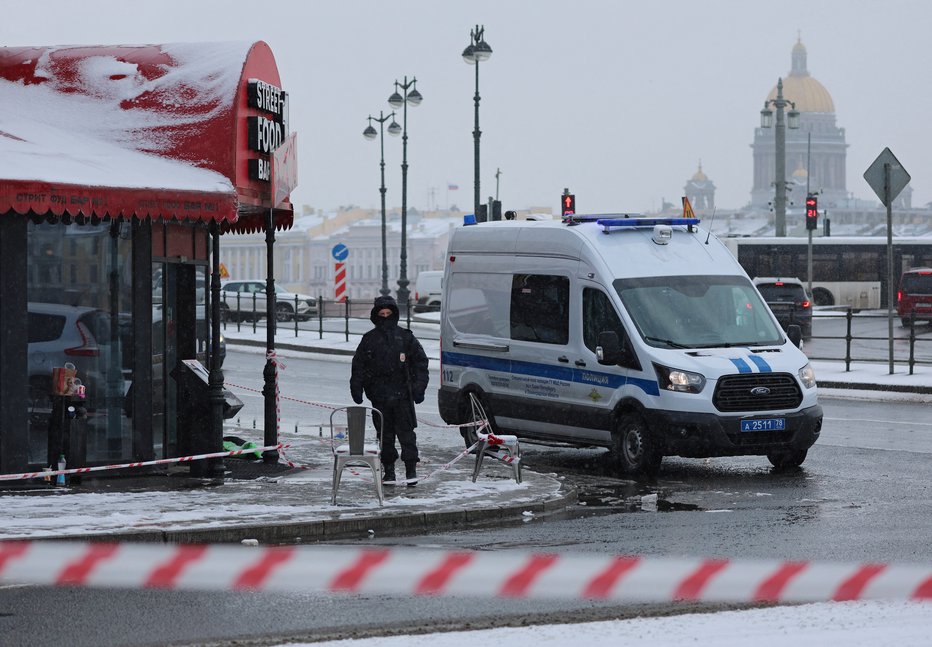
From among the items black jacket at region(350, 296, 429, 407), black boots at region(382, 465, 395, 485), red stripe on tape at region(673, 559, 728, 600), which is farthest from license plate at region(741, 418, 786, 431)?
red stripe on tape at region(673, 559, 728, 600)

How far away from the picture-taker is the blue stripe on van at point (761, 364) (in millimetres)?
14625

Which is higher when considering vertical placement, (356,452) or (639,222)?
(639,222)

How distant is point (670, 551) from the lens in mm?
10180

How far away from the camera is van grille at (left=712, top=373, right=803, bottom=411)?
14.5 m

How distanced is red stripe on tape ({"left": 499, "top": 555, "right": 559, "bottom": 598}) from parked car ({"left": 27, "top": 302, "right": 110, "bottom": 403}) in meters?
6.24

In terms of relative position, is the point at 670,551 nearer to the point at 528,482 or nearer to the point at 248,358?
the point at 528,482

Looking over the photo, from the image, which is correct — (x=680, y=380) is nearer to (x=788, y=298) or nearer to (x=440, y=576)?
(x=440, y=576)

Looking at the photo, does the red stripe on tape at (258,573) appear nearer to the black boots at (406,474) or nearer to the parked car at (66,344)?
the black boots at (406,474)

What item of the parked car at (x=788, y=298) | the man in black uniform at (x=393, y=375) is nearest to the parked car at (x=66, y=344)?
the man in black uniform at (x=393, y=375)

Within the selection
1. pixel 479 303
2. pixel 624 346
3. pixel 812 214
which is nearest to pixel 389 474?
pixel 624 346

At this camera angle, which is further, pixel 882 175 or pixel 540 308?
pixel 882 175

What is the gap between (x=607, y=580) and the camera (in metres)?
8.16

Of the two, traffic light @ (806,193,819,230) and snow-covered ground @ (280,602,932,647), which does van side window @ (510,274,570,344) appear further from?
traffic light @ (806,193,819,230)

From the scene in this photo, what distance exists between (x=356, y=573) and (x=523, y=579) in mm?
813
